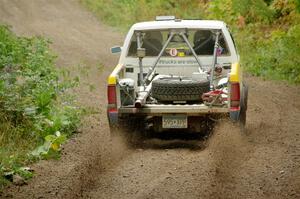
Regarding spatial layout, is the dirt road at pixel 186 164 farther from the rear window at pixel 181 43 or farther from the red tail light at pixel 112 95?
the rear window at pixel 181 43

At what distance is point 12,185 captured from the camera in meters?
8.26

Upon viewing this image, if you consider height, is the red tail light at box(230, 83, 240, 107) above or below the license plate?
above

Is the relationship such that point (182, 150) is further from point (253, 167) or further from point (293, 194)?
point (293, 194)

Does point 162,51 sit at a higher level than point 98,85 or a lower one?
higher

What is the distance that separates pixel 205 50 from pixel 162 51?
786 mm

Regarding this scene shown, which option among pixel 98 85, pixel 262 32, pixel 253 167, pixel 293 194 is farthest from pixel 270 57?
pixel 293 194

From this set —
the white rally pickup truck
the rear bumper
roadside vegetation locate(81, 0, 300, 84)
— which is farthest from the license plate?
roadside vegetation locate(81, 0, 300, 84)

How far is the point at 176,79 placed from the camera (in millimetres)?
10570

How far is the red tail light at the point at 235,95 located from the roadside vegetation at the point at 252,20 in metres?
5.18

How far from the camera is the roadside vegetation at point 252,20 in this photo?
17.9 m

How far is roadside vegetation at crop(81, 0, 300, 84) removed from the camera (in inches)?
704

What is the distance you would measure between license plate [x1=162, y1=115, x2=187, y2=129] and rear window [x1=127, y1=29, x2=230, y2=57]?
1.59 metres

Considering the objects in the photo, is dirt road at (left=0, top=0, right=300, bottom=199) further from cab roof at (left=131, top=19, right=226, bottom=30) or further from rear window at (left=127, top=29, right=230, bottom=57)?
cab roof at (left=131, top=19, right=226, bottom=30)

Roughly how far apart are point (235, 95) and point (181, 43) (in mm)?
2088
